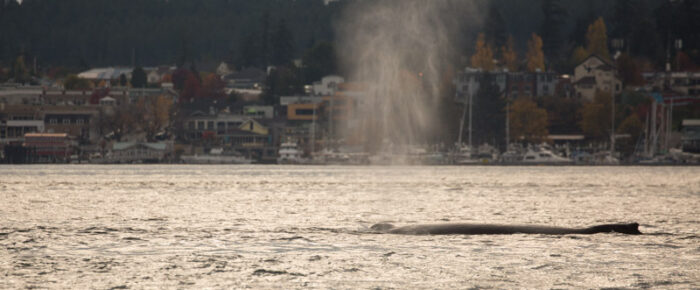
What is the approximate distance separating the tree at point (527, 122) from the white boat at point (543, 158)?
406 centimetres

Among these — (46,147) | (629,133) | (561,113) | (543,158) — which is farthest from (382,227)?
(561,113)

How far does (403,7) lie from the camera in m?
103

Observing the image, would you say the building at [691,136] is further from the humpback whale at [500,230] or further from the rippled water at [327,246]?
the humpback whale at [500,230]

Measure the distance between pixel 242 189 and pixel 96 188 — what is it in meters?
12.9

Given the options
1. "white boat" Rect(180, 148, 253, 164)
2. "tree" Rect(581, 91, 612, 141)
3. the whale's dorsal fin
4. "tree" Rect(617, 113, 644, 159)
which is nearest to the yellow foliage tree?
"tree" Rect(617, 113, 644, 159)

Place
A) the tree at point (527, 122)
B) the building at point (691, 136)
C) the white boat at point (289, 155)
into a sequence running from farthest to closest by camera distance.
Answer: the white boat at point (289, 155) → the tree at point (527, 122) → the building at point (691, 136)

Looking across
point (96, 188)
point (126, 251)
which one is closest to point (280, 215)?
point (126, 251)

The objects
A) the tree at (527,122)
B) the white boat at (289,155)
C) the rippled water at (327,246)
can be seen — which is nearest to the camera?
the rippled water at (327,246)

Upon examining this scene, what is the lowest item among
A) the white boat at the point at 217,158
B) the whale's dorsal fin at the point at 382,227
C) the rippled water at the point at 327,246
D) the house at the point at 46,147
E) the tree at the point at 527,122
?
the rippled water at the point at 327,246

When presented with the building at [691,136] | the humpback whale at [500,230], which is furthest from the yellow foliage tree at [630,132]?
the humpback whale at [500,230]

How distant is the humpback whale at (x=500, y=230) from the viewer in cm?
4175

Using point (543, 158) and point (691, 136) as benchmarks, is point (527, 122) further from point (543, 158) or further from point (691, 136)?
point (691, 136)

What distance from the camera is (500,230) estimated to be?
4219 cm

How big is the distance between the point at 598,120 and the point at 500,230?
137042mm
